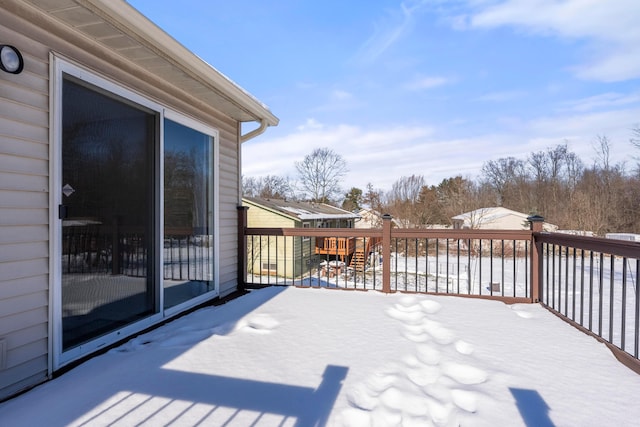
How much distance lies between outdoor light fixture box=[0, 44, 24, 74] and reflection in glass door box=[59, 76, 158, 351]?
0.86ft

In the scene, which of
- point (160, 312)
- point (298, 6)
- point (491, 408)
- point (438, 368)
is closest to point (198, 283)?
point (160, 312)

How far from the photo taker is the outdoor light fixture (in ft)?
4.97

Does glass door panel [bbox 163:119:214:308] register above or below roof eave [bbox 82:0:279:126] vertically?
below

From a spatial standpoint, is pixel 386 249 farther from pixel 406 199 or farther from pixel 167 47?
pixel 406 199

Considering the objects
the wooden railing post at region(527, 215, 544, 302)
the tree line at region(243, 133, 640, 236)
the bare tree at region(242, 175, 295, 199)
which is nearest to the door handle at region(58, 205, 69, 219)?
the wooden railing post at region(527, 215, 544, 302)

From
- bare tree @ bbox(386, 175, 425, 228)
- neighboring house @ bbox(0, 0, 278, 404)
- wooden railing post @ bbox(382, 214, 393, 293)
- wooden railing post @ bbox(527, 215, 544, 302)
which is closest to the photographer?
neighboring house @ bbox(0, 0, 278, 404)

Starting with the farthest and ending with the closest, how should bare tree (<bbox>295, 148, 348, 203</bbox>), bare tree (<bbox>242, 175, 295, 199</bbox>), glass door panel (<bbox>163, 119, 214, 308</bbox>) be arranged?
1. bare tree (<bbox>242, 175, 295, 199</bbox>)
2. bare tree (<bbox>295, 148, 348, 203</bbox>)
3. glass door panel (<bbox>163, 119, 214, 308</bbox>)

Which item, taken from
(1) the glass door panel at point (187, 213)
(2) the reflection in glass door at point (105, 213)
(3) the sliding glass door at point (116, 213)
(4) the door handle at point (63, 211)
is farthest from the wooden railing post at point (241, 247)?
(4) the door handle at point (63, 211)

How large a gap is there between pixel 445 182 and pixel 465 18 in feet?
73.1

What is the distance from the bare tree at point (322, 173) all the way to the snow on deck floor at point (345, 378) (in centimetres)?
2032

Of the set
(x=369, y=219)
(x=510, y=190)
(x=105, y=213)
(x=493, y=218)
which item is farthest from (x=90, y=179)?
(x=510, y=190)

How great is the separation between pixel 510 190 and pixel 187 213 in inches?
975

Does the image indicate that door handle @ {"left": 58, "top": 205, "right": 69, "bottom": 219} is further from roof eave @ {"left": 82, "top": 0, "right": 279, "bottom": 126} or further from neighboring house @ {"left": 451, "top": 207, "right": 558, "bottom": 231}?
neighboring house @ {"left": 451, "top": 207, "right": 558, "bottom": 231}

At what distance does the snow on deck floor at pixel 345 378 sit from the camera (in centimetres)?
137
